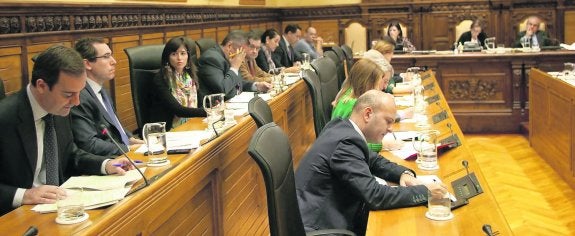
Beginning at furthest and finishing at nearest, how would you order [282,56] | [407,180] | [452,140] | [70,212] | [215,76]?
[282,56] < [215,76] < [452,140] < [407,180] < [70,212]

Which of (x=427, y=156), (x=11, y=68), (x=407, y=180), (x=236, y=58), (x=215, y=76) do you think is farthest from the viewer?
(x=236, y=58)

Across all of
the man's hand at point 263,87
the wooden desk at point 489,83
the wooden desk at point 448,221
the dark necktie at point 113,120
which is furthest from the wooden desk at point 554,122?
the dark necktie at point 113,120

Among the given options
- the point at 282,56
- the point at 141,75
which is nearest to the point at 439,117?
the point at 141,75

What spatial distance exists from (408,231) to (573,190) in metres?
3.38

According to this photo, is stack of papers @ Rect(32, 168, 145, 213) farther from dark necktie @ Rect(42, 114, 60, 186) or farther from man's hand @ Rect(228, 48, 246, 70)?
man's hand @ Rect(228, 48, 246, 70)

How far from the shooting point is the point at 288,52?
836 cm

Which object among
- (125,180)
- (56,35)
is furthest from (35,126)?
(56,35)

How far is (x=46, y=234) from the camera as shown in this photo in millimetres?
1680

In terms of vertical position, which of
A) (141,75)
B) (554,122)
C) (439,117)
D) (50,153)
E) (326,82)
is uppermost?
(141,75)

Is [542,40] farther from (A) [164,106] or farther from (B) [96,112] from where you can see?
(B) [96,112]

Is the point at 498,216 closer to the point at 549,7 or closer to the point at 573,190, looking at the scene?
the point at 573,190

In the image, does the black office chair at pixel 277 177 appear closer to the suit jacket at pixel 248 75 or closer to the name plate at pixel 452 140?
the name plate at pixel 452 140

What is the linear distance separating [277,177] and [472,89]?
19.1ft

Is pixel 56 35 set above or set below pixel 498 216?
above
